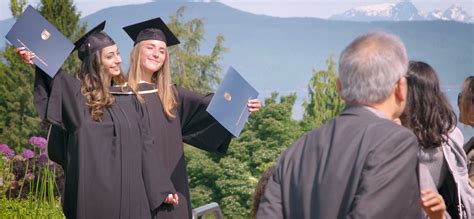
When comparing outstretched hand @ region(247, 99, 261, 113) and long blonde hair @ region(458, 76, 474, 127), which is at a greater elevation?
long blonde hair @ region(458, 76, 474, 127)

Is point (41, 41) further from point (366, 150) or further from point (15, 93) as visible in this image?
point (15, 93)

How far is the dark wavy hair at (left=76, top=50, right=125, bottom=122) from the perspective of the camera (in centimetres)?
521

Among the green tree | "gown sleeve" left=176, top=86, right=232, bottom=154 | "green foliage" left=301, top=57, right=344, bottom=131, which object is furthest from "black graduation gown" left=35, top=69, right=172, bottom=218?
the green tree

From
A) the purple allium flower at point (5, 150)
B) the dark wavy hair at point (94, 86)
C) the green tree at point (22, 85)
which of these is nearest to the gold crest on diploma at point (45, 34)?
the dark wavy hair at point (94, 86)

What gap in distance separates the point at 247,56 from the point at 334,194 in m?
61.6

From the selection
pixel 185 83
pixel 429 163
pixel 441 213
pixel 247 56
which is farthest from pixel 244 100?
pixel 247 56

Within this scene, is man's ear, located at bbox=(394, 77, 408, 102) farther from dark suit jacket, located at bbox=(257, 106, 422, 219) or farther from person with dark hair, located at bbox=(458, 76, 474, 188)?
person with dark hair, located at bbox=(458, 76, 474, 188)

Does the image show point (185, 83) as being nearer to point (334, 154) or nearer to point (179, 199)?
point (179, 199)

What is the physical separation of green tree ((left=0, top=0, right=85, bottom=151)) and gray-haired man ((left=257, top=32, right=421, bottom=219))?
2055 cm

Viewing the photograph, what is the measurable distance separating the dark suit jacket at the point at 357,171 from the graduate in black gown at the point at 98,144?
2504 mm

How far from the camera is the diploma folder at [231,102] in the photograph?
16.3 feet

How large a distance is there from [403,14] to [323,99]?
119 ft

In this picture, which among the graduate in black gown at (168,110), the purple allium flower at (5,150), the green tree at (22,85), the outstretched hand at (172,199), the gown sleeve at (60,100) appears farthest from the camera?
the green tree at (22,85)

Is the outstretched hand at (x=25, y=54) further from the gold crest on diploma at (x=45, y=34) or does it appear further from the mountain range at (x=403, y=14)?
the mountain range at (x=403, y=14)
